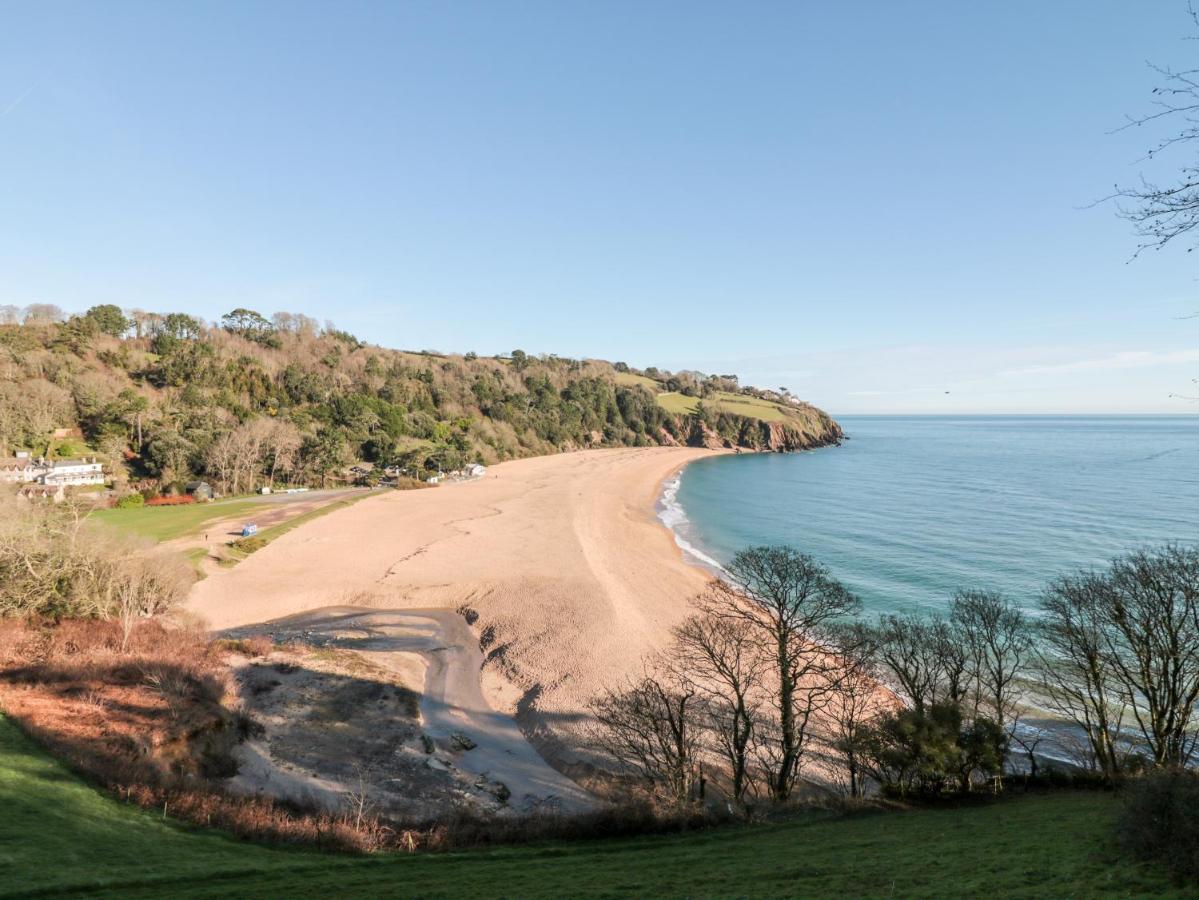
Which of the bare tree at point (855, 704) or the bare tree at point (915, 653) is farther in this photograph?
the bare tree at point (915, 653)

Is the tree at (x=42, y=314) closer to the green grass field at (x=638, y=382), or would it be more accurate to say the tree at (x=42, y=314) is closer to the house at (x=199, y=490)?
the house at (x=199, y=490)

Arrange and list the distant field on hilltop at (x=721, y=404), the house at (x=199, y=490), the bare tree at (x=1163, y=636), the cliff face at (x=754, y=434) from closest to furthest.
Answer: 1. the bare tree at (x=1163, y=636)
2. the house at (x=199, y=490)
3. the cliff face at (x=754, y=434)
4. the distant field on hilltop at (x=721, y=404)

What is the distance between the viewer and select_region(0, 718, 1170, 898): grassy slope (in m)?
8.29

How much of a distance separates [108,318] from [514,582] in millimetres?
99615

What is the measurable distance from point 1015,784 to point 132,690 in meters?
29.9

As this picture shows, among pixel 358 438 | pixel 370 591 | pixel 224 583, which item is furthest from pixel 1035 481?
pixel 358 438

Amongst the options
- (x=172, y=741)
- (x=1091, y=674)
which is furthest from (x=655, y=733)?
(x=172, y=741)

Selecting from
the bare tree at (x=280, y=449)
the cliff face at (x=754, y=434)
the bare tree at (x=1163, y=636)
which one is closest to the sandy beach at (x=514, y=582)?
the bare tree at (x=1163, y=636)

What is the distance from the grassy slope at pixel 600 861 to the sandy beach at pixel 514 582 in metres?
9.69

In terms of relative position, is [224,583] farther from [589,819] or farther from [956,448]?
[956,448]

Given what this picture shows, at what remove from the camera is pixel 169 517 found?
167 feet

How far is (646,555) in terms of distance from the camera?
146 feet

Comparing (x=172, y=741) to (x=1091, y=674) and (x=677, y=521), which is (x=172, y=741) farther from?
(x=677, y=521)

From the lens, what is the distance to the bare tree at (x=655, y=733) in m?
16.7
